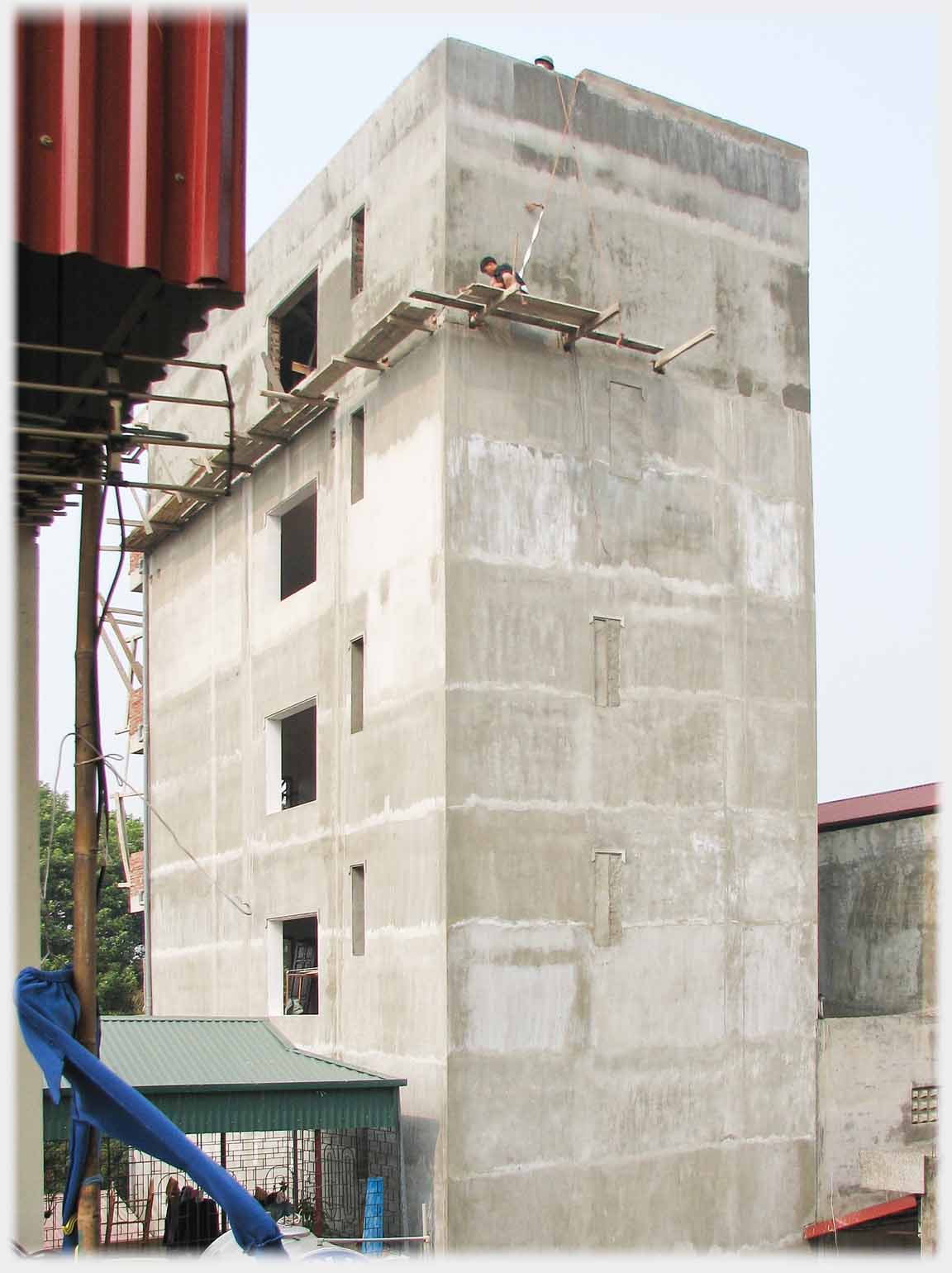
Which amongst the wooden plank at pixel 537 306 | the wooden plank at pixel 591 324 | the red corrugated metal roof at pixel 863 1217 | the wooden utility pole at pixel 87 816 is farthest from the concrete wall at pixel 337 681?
the wooden utility pole at pixel 87 816

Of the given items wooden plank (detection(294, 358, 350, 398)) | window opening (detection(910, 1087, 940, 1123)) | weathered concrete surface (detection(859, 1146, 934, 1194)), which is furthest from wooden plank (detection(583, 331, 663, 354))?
window opening (detection(910, 1087, 940, 1123))

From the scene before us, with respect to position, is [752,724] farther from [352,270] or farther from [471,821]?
[352,270]

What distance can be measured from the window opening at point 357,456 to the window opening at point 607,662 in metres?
4.89

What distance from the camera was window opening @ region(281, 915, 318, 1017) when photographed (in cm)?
2769

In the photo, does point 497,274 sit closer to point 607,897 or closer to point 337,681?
point 337,681

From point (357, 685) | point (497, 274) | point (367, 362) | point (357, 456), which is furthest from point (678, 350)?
point (357, 685)

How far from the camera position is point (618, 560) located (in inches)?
991

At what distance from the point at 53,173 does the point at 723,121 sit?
746 inches

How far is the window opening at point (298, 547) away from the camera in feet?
104

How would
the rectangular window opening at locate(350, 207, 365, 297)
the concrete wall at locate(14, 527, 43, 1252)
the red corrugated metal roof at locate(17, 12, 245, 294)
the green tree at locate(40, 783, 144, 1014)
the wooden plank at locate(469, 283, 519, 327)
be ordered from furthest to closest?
the green tree at locate(40, 783, 144, 1014)
the rectangular window opening at locate(350, 207, 365, 297)
the wooden plank at locate(469, 283, 519, 327)
the concrete wall at locate(14, 527, 43, 1252)
the red corrugated metal roof at locate(17, 12, 245, 294)

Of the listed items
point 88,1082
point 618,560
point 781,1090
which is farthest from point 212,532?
point 88,1082

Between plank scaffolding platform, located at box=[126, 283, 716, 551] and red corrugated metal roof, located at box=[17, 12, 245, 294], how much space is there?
30.2ft

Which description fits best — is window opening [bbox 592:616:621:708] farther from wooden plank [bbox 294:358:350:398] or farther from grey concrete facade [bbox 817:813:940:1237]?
grey concrete facade [bbox 817:813:940:1237]

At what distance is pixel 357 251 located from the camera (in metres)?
27.1
